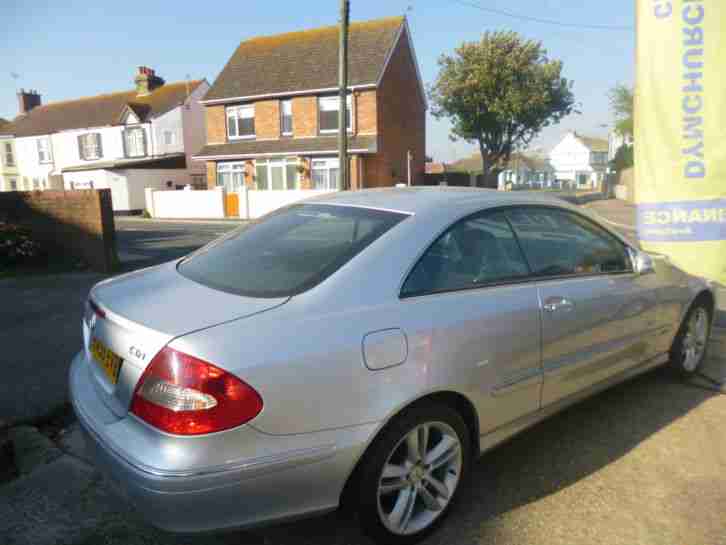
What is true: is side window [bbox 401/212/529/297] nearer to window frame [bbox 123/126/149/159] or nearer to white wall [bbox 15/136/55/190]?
window frame [bbox 123/126/149/159]

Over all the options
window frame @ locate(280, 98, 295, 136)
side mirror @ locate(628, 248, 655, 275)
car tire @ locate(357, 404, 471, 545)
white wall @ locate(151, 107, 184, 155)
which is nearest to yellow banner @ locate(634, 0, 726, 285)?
side mirror @ locate(628, 248, 655, 275)

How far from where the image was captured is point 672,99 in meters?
4.54

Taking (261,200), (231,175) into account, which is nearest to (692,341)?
(261,200)

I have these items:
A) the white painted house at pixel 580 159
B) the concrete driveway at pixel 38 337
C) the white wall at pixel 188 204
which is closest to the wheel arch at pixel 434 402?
the concrete driveway at pixel 38 337

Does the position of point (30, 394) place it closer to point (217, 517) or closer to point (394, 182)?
point (217, 517)

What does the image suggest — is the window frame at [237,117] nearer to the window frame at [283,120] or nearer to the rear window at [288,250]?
the window frame at [283,120]

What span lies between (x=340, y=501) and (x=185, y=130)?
35.3 meters

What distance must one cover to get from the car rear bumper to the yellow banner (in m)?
3.92

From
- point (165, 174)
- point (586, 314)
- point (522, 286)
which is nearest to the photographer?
point (522, 286)

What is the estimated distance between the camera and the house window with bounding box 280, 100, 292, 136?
1043 inches

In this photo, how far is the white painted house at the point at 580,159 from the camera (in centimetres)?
8394

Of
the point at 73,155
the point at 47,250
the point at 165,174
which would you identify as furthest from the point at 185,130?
the point at 47,250

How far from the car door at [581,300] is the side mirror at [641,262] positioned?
4 cm

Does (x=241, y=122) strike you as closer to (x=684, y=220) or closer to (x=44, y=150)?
(x=44, y=150)
